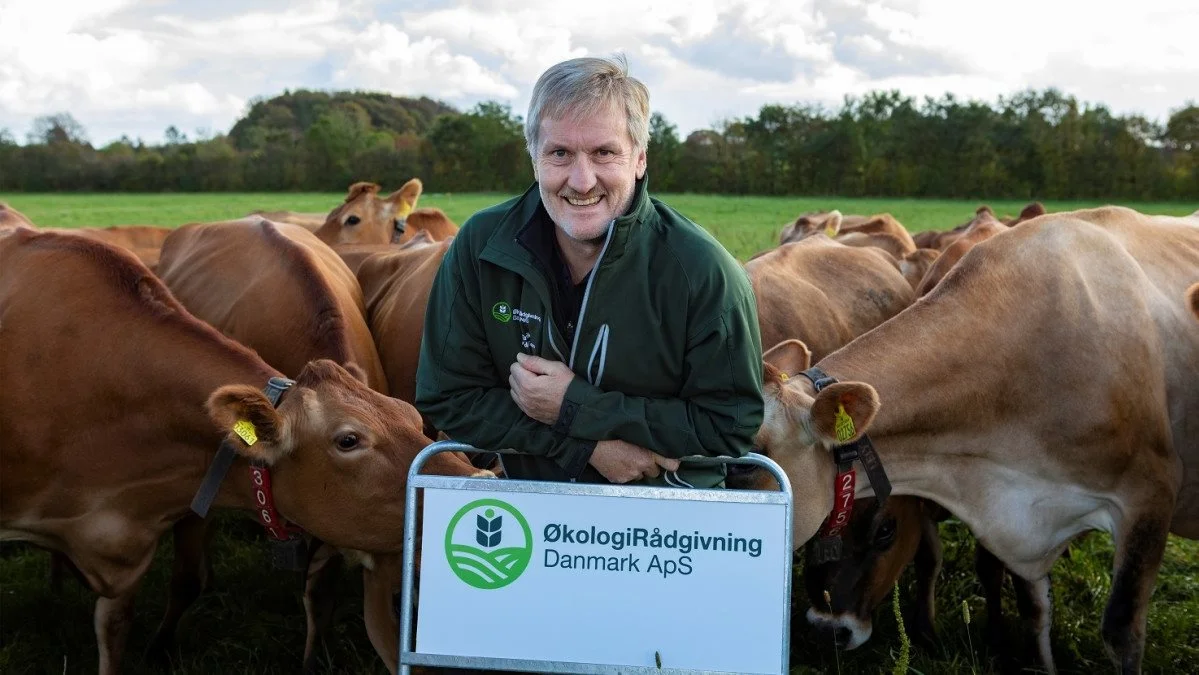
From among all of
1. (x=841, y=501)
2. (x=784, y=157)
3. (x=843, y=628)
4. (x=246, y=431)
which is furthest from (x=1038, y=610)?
(x=784, y=157)

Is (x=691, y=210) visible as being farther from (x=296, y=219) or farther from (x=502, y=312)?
(x=502, y=312)

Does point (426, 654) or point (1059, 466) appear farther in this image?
point (1059, 466)

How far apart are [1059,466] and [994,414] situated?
371 mm

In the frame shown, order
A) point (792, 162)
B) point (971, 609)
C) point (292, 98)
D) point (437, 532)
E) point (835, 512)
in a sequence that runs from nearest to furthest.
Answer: point (437, 532), point (835, 512), point (971, 609), point (792, 162), point (292, 98)

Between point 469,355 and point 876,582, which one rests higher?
point 469,355

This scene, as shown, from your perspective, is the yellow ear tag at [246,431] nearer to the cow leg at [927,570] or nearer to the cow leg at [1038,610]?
the cow leg at [927,570]

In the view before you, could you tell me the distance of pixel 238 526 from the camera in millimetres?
6473

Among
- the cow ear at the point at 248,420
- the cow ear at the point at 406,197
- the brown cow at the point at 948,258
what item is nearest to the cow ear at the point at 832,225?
the brown cow at the point at 948,258

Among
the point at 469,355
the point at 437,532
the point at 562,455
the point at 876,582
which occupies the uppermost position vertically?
the point at 469,355

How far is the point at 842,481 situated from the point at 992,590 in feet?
6.22

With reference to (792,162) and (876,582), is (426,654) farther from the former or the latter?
(792,162)

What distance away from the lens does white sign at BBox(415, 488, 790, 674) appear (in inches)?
109

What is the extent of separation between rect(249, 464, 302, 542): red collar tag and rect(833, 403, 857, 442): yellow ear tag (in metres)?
2.02

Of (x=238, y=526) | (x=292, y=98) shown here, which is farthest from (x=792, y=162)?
(x=292, y=98)
